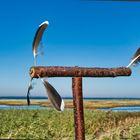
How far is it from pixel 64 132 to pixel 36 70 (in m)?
3.15

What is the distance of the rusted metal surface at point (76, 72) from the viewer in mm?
755

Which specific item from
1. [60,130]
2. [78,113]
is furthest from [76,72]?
[60,130]

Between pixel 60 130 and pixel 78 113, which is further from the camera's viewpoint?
pixel 60 130

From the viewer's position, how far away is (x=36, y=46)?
2.55 feet

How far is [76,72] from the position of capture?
794 millimetres

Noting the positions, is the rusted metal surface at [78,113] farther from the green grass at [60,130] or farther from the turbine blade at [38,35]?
the green grass at [60,130]

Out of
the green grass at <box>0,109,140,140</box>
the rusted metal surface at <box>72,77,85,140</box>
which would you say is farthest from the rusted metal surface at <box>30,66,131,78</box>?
the green grass at <box>0,109,140,140</box>

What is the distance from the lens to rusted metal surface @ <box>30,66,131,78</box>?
0.75 metres

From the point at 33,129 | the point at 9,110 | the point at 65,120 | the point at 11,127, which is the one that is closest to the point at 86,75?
the point at 33,129

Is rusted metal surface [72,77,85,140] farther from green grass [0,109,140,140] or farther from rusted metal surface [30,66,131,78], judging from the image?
green grass [0,109,140,140]

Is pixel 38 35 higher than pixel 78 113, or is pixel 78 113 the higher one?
pixel 38 35

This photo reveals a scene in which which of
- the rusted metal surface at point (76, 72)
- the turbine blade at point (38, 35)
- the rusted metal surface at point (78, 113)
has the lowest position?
the rusted metal surface at point (78, 113)

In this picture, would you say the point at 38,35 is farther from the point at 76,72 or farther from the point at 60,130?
the point at 60,130

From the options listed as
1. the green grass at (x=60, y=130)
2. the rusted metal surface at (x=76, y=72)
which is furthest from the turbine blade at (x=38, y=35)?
the green grass at (x=60, y=130)
